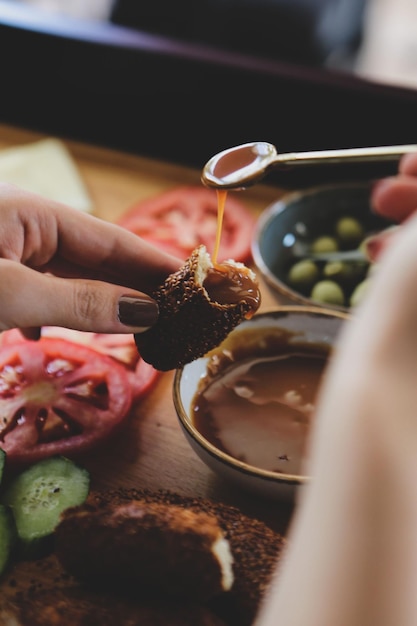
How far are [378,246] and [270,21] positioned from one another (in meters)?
1.09

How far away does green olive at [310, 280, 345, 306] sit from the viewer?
1.52 m

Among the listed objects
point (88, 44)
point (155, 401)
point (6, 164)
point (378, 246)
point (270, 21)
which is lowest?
point (155, 401)

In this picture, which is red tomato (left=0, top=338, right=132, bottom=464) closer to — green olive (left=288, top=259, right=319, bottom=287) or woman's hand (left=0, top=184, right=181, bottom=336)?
woman's hand (left=0, top=184, right=181, bottom=336)

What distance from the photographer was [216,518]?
1.00 metres

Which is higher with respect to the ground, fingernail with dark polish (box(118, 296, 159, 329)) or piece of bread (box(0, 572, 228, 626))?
fingernail with dark polish (box(118, 296, 159, 329))

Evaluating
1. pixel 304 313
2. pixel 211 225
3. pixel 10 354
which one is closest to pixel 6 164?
pixel 211 225

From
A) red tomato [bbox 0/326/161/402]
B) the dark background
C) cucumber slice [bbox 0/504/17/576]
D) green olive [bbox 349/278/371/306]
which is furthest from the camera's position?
the dark background

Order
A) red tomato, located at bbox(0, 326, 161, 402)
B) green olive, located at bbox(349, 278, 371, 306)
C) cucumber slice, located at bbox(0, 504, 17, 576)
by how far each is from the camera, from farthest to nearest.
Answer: green olive, located at bbox(349, 278, 371, 306)
red tomato, located at bbox(0, 326, 161, 402)
cucumber slice, located at bbox(0, 504, 17, 576)

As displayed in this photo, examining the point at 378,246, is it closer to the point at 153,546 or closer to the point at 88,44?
the point at 153,546

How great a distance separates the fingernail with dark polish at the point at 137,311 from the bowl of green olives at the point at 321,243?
0.42 meters

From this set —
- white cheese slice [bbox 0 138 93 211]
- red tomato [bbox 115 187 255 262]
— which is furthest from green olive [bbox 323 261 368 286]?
white cheese slice [bbox 0 138 93 211]

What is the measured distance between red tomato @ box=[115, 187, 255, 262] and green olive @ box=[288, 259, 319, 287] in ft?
0.46

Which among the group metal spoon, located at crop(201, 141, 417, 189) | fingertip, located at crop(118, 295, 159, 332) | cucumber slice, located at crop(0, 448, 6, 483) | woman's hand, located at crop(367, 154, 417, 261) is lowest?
cucumber slice, located at crop(0, 448, 6, 483)

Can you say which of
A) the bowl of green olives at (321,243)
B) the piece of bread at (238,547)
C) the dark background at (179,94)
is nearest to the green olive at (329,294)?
the bowl of green olives at (321,243)
